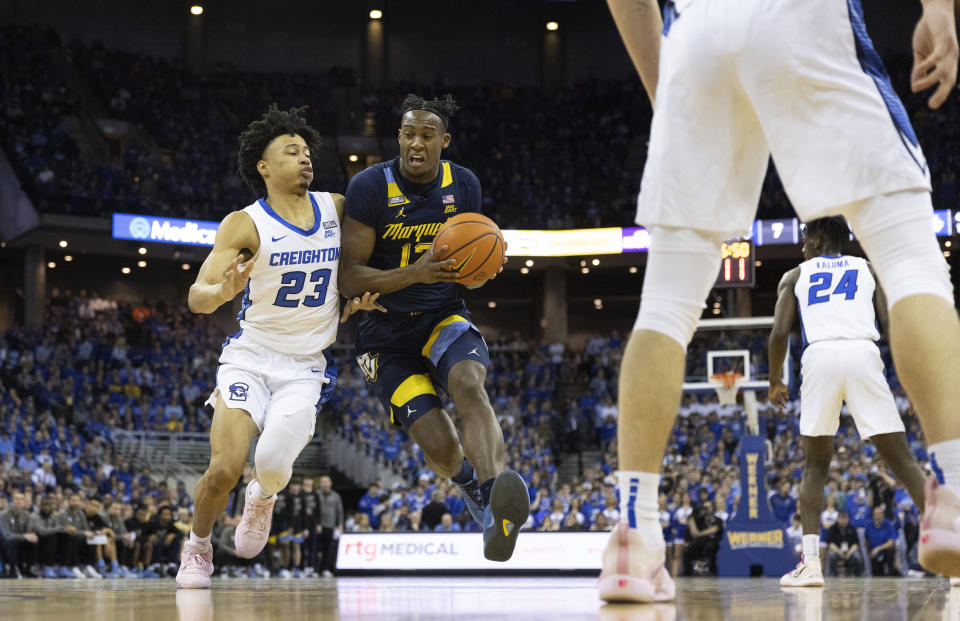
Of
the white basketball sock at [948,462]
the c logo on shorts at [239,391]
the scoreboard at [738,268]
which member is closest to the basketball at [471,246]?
the c logo on shorts at [239,391]

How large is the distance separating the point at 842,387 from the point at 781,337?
55 centimetres

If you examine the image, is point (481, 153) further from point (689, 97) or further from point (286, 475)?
point (689, 97)

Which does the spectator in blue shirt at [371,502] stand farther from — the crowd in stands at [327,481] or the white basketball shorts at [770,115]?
the white basketball shorts at [770,115]

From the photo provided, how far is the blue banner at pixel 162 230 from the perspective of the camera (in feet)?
74.6

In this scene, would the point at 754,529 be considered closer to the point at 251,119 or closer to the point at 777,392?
the point at 777,392

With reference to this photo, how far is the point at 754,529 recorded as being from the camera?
11.9 metres

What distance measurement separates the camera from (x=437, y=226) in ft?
15.6

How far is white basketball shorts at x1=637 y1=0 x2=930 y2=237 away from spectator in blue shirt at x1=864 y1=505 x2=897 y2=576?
11331 millimetres

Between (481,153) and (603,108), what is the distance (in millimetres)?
3750

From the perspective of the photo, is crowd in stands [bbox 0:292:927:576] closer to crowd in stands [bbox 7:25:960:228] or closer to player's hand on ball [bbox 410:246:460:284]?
crowd in stands [bbox 7:25:960:228]

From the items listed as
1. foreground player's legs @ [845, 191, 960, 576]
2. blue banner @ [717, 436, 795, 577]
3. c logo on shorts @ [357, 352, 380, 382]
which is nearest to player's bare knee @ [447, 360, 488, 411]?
c logo on shorts @ [357, 352, 380, 382]

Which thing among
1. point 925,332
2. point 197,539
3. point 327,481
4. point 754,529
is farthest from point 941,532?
point 327,481

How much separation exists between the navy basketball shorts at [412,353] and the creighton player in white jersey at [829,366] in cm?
186

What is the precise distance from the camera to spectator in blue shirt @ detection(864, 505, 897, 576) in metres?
12.6
